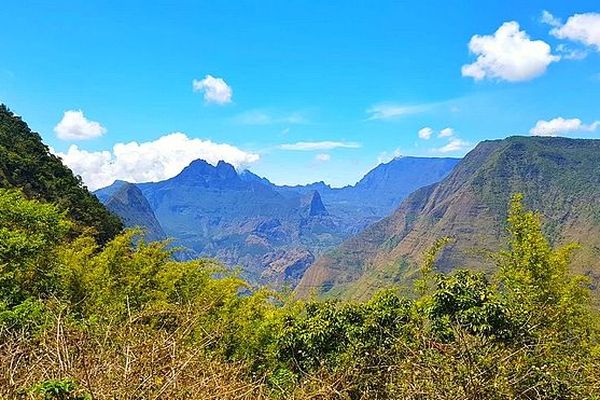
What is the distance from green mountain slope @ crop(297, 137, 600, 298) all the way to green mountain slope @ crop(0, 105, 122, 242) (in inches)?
2776

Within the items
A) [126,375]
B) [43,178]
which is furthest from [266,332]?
[43,178]

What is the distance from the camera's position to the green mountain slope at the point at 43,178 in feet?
91.7

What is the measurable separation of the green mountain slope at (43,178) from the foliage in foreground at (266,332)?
13.2 m

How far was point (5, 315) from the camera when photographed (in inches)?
336

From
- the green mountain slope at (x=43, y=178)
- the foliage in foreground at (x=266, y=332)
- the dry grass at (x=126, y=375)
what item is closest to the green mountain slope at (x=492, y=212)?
the green mountain slope at (x=43, y=178)

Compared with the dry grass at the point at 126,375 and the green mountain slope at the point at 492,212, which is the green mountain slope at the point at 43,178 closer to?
the dry grass at the point at 126,375

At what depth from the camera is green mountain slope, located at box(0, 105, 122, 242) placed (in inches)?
1100

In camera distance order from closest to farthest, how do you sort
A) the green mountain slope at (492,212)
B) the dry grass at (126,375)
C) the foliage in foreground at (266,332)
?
the dry grass at (126,375) → the foliage in foreground at (266,332) → the green mountain slope at (492,212)

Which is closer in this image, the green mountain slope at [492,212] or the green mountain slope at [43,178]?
the green mountain slope at [43,178]

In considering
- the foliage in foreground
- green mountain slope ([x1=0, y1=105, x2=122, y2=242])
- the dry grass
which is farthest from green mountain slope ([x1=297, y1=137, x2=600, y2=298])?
the dry grass

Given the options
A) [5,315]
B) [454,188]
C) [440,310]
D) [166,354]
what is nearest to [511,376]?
[440,310]

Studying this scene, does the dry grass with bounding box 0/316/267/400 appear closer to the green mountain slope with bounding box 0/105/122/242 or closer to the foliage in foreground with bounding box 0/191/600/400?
the foliage in foreground with bounding box 0/191/600/400

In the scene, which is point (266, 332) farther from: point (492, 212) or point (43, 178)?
point (492, 212)

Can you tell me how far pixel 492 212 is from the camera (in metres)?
132
